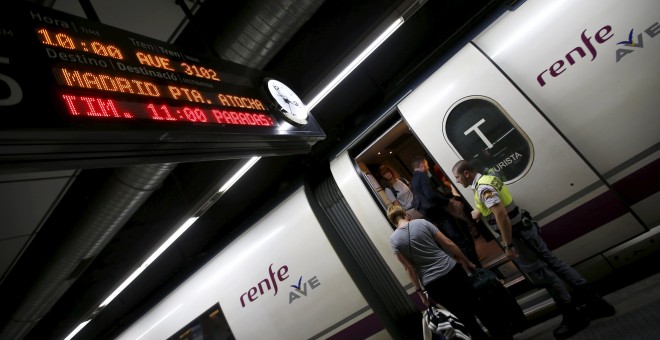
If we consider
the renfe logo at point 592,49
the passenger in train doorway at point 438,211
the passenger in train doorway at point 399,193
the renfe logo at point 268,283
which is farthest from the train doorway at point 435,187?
the renfe logo at point 268,283

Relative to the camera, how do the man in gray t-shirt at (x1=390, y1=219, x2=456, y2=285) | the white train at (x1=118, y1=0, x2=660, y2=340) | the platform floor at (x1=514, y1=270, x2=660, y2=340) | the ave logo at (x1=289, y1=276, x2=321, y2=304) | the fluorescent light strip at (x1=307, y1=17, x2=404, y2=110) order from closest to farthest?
the platform floor at (x1=514, y1=270, x2=660, y2=340), the white train at (x1=118, y1=0, x2=660, y2=340), the man in gray t-shirt at (x1=390, y1=219, x2=456, y2=285), the fluorescent light strip at (x1=307, y1=17, x2=404, y2=110), the ave logo at (x1=289, y1=276, x2=321, y2=304)

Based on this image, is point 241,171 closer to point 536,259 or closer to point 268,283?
point 268,283

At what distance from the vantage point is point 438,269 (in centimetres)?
284

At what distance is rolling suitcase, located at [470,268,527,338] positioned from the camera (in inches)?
108

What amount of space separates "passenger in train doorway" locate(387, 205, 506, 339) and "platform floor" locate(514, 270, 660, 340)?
0.60 meters

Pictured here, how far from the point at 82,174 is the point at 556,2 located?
5288mm

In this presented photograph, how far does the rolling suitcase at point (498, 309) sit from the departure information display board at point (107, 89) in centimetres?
210

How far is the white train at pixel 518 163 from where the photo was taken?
8.01 ft

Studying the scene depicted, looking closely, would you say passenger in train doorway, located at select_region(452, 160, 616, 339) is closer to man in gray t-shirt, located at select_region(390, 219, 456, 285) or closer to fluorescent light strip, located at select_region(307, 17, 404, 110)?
man in gray t-shirt, located at select_region(390, 219, 456, 285)

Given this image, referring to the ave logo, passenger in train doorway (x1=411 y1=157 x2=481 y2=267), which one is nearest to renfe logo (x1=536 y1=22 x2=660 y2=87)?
passenger in train doorway (x1=411 y1=157 x2=481 y2=267)

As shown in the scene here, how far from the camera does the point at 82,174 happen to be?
405 cm

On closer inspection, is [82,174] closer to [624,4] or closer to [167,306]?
[167,306]

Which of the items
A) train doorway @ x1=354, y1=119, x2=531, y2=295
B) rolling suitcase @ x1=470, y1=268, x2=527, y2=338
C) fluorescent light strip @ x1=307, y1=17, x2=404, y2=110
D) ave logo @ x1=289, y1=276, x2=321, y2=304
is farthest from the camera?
ave logo @ x1=289, y1=276, x2=321, y2=304

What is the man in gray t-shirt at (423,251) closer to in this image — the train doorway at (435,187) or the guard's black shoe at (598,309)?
the train doorway at (435,187)
